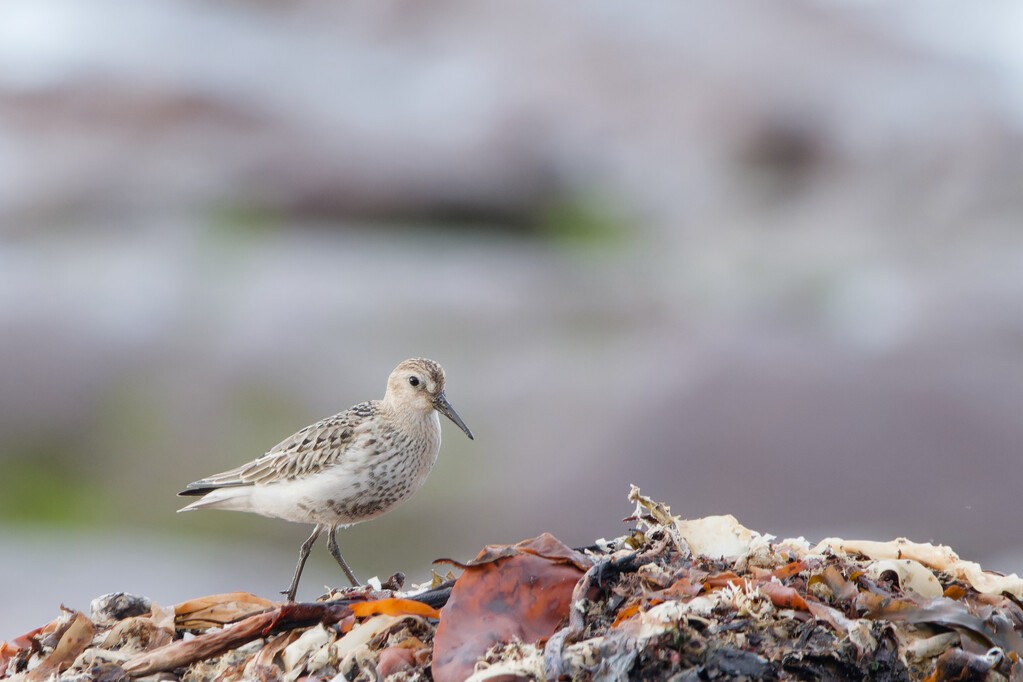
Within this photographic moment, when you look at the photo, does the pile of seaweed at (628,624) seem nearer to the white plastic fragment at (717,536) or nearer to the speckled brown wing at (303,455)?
the white plastic fragment at (717,536)

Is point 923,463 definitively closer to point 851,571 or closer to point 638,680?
point 851,571

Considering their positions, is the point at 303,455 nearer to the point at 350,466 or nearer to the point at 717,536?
the point at 350,466

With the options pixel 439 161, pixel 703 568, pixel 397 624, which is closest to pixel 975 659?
pixel 703 568

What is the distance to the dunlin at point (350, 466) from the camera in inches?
129

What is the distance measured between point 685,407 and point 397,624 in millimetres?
4273

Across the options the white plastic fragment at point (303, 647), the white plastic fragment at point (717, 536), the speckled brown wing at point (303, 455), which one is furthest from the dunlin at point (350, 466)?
the white plastic fragment at point (717, 536)

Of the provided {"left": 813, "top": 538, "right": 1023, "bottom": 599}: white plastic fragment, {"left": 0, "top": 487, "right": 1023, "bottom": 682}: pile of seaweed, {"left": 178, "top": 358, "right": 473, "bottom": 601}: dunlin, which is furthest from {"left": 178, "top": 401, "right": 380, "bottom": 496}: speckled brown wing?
{"left": 813, "top": 538, "right": 1023, "bottom": 599}: white plastic fragment

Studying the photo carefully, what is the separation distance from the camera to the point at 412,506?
5844 millimetres

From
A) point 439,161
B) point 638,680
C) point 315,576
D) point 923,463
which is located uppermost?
→ point 439,161

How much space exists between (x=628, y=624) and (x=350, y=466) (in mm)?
1956

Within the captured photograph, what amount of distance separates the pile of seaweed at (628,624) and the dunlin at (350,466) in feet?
3.76

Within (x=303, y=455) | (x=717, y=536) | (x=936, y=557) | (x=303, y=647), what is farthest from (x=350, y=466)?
(x=936, y=557)

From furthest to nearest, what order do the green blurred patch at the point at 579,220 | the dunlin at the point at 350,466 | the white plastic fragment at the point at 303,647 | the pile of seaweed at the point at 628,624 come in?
the green blurred patch at the point at 579,220
the dunlin at the point at 350,466
the white plastic fragment at the point at 303,647
the pile of seaweed at the point at 628,624

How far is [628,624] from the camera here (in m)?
1.46
